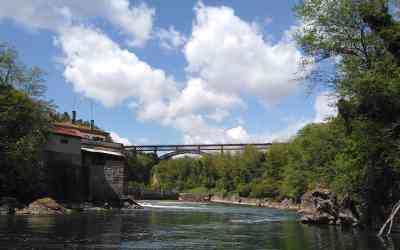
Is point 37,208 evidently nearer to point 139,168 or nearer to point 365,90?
point 365,90

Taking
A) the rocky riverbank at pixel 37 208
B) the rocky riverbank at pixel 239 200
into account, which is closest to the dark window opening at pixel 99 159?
the rocky riverbank at pixel 37 208

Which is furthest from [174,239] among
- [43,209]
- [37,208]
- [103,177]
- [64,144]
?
[103,177]

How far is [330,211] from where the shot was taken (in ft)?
114

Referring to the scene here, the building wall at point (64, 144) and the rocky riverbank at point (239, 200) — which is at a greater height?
the building wall at point (64, 144)

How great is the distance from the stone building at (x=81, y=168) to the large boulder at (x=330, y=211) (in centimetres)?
2884

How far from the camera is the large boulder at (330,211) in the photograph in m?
33.4

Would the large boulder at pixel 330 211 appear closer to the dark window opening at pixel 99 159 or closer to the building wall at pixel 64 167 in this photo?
the building wall at pixel 64 167

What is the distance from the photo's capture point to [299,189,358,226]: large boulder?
110 feet

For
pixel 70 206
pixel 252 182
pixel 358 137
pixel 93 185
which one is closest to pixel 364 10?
pixel 358 137

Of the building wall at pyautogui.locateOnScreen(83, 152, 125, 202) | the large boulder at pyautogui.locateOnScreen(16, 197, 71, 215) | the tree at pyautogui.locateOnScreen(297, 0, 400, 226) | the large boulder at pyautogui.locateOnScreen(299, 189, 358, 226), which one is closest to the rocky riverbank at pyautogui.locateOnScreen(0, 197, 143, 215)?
the large boulder at pyautogui.locateOnScreen(16, 197, 71, 215)

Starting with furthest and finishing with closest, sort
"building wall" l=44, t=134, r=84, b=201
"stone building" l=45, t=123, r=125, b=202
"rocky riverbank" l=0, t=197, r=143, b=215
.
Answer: "stone building" l=45, t=123, r=125, b=202 < "building wall" l=44, t=134, r=84, b=201 < "rocky riverbank" l=0, t=197, r=143, b=215

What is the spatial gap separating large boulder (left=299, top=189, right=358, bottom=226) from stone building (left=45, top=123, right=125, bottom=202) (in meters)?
28.8

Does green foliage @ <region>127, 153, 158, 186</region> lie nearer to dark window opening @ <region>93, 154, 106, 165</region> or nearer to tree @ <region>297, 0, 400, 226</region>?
dark window opening @ <region>93, 154, 106, 165</region>

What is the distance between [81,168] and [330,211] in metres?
32.3
